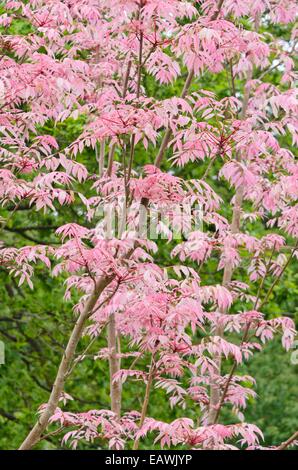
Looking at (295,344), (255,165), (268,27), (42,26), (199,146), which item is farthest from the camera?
(268,27)

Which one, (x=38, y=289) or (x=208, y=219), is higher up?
(x=208, y=219)

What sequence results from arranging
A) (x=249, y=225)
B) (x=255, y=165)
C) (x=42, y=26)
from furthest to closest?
(x=249, y=225), (x=255, y=165), (x=42, y=26)

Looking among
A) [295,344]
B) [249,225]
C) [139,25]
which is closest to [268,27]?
[249,225]

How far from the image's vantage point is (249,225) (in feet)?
30.6

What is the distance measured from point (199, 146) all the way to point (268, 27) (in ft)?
19.6

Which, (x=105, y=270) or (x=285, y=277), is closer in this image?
(x=105, y=270)

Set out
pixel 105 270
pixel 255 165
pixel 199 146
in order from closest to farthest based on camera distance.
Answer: pixel 105 270
pixel 199 146
pixel 255 165

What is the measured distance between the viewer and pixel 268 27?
10117mm
